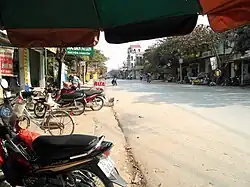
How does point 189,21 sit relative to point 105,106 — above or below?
above

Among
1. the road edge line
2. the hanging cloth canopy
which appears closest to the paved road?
the road edge line

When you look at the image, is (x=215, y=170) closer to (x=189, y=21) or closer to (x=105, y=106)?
(x=189, y=21)

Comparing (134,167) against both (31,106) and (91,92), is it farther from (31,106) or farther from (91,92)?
(91,92)

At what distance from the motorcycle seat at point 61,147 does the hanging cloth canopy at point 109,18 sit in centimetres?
131

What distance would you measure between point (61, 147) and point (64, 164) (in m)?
0.17

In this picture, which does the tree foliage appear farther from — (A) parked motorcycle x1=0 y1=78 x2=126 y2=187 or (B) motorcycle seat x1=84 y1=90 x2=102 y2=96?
(A) parked motorcycle x1=0 y1=78 x2=126 y2=187

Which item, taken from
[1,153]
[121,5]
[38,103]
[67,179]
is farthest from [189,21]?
[38,103]

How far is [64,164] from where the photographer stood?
357cm

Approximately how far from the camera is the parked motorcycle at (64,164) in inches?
140

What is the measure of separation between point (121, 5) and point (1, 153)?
7.28 feet

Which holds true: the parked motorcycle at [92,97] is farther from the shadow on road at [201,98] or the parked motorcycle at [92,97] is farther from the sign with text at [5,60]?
the shadow on road at [201,98]

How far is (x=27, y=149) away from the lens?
4.05m

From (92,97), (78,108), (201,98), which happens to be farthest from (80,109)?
(201,98)

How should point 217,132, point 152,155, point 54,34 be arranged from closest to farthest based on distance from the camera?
point 54,34 < point 152,155 < point 217,132
